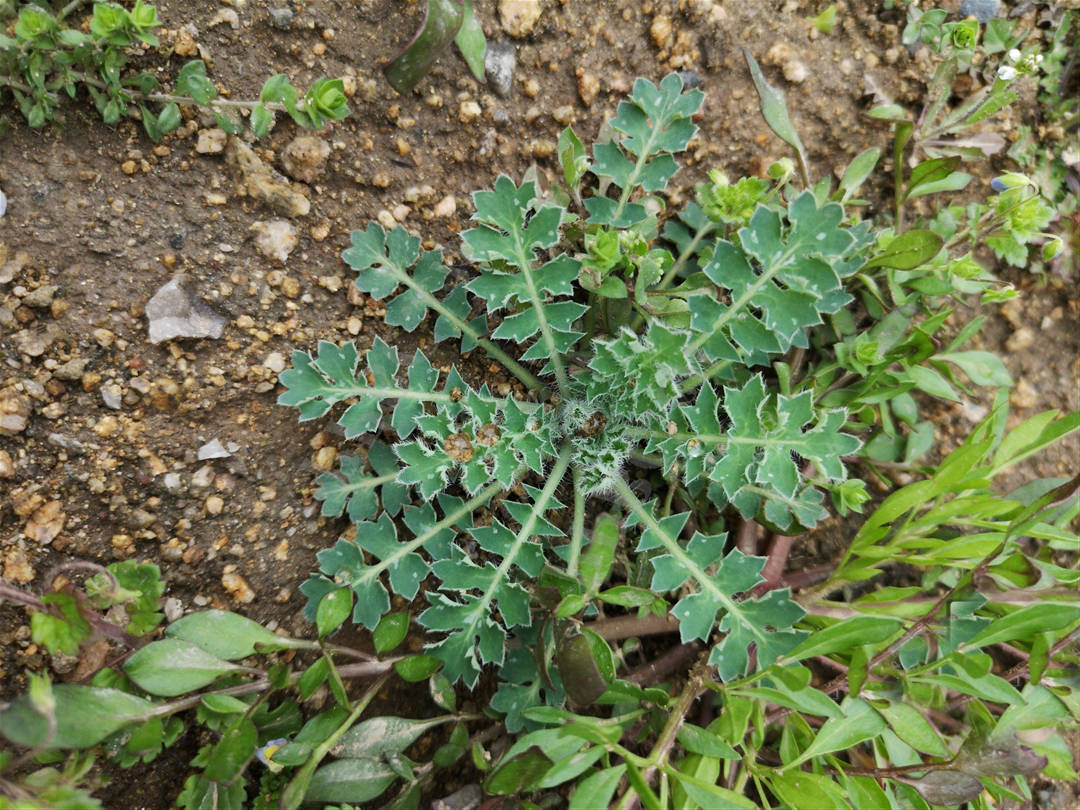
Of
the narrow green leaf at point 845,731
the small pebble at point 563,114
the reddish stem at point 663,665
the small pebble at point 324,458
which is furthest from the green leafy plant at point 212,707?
the small pebble at point 563,114

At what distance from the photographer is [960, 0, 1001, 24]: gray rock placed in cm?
267

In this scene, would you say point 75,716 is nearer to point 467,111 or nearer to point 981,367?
point 467,111

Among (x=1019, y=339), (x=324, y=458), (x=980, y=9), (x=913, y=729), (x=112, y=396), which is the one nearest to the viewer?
(x=112, y=396)

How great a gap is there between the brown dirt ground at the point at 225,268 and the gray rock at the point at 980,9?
0.94m

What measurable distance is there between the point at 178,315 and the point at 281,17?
0.88 meters

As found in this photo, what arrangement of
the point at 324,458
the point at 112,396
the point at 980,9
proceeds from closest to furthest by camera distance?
1. the point at 112,396
2. the point at 324,458
3. the point at 980,9

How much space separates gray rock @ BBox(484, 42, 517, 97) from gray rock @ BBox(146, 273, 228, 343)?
108cm

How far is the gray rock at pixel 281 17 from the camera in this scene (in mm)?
2076

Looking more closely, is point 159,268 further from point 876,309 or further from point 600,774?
point 876,309

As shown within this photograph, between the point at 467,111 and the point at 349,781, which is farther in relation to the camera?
the point at 467,111

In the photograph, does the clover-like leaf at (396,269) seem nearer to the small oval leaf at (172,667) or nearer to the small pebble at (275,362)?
the small pebble at (275,362)

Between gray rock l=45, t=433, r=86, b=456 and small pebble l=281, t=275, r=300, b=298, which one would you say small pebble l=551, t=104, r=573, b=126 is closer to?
small pebble l=281, t=275, r=300, b=298

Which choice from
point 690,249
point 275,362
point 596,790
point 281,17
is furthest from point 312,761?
point 281,17

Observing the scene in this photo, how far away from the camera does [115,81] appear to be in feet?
6.19
